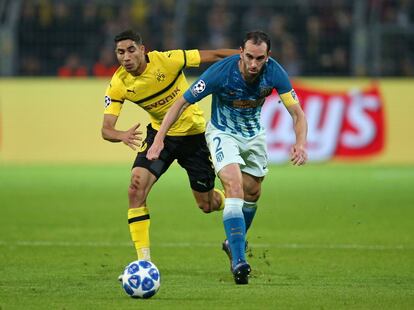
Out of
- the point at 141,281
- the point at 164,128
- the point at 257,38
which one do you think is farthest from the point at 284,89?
the point at 141,281

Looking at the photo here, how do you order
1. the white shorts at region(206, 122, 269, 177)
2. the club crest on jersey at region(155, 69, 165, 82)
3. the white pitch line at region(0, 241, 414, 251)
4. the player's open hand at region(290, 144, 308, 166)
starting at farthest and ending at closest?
the white pitch line at region(0, 241, 414, 251)
the club crest on jersey at region(155, 69, 165, 82)
the white shorts at region(206, 122, 269, 177)
the player's open hand at region(290, 144, 308, 166)

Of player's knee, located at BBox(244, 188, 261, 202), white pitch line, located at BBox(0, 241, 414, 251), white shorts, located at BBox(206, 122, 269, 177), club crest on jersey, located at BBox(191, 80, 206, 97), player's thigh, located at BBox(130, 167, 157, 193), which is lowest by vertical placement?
white pitch line, located at BBox(0, 241, 414, 251)

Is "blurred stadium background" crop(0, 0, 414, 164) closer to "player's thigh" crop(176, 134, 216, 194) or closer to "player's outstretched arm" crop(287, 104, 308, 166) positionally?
"player's thigh" crop(176, 134, 216, 194)

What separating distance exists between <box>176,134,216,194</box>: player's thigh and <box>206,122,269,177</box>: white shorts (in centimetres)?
51

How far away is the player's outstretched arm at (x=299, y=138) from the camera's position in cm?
816

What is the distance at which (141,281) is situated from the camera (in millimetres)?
7535

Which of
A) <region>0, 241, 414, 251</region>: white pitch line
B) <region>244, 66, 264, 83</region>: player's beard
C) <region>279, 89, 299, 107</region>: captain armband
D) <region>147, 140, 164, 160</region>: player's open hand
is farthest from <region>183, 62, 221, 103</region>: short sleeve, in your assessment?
<region>0, 241, 414, 251</region>: white pitch line

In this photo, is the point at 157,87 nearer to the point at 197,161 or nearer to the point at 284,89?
the point at 197,161

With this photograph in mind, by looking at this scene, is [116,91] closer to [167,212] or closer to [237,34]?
[167,212]

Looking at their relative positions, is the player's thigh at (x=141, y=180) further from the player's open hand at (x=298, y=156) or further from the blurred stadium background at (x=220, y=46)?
the blurred stadium background at (x=220, y=46)

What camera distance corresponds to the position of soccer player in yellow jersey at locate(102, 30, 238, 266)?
8.96 meters

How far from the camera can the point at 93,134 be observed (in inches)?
882

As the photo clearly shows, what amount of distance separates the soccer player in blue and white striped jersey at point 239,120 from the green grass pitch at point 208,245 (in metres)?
0.54

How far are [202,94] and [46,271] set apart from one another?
6.79 feet
